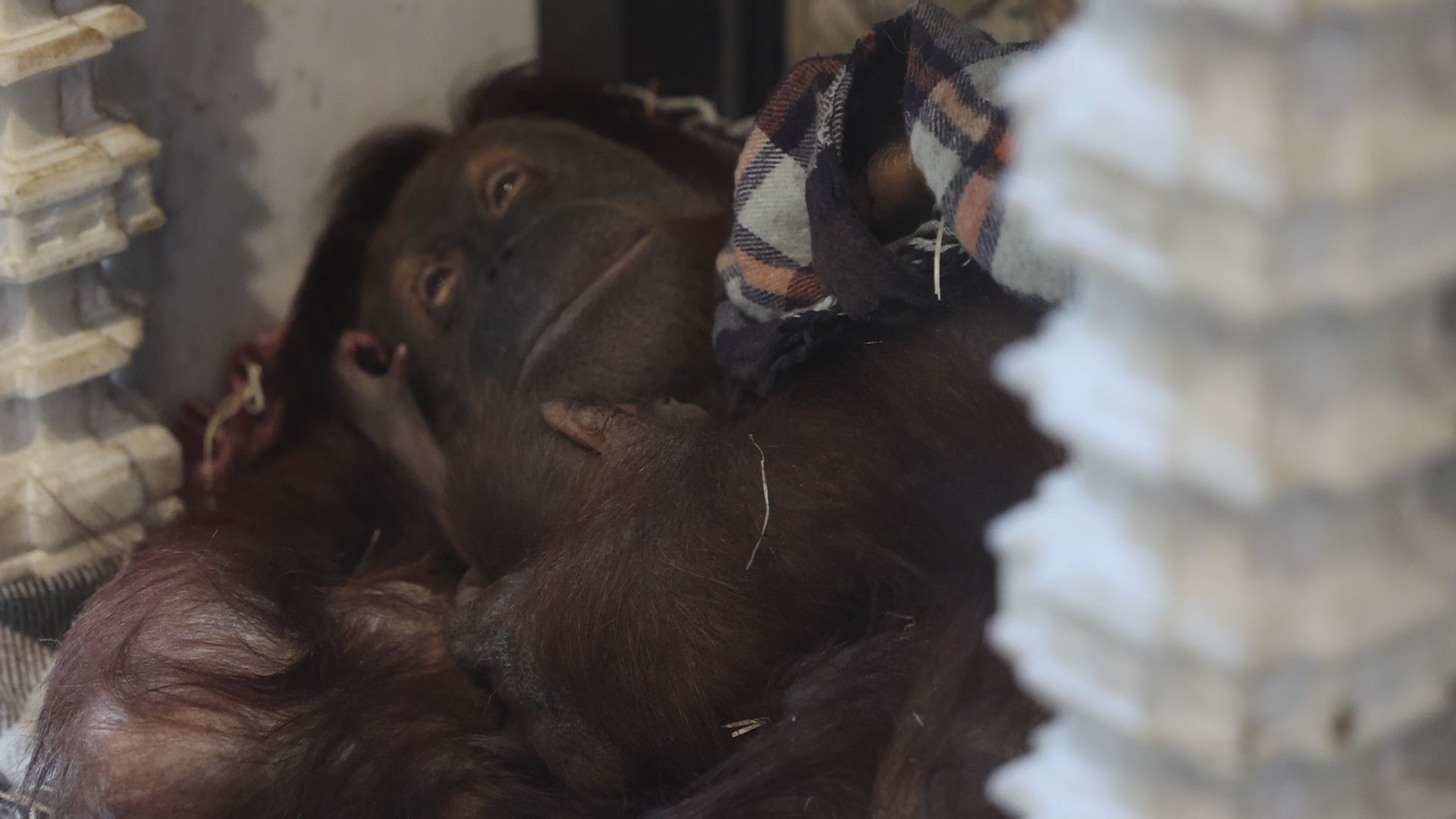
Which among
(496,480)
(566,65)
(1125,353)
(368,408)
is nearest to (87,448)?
(368,408)

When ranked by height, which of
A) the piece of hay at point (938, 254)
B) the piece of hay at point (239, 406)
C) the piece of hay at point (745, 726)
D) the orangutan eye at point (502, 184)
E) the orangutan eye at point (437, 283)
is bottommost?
the piece of hay at point (239, 406)

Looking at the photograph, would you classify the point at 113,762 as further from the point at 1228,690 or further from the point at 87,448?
the point at 1228,690

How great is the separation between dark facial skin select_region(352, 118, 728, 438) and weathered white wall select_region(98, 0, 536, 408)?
158 mm

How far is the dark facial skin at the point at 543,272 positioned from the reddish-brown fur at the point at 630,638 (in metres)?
0.16

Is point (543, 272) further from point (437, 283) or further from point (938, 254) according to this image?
point (938, 254)

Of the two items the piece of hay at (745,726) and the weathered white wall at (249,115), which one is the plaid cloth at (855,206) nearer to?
the piece of hay at (745,726)

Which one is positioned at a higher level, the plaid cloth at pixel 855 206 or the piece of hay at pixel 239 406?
the plaid cloth at pixel 855 206

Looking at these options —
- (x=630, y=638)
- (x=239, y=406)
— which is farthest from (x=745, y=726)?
(x=239, y=406)

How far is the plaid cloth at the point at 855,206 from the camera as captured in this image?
0.98 meters

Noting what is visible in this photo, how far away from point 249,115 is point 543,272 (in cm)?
47

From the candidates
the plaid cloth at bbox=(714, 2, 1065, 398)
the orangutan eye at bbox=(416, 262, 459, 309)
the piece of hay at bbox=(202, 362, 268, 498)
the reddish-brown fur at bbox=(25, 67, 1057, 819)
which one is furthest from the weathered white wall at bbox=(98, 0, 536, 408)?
the plaid cloth at bbox=(714, 2, 1065, 398)

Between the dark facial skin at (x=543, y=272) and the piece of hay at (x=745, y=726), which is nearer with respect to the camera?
the piece of hay at (x=745, y=726)

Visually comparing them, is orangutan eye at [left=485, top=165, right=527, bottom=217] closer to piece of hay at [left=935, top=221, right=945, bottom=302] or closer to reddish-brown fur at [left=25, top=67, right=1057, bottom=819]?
reddish-brown fur at [left=25, top=67, right=1057, bottom=819]

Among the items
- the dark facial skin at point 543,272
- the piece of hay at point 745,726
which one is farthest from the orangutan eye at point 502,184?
the piece of hay at point 745,726
